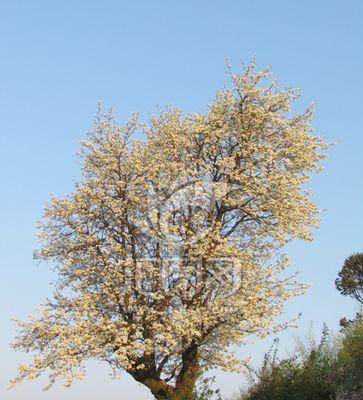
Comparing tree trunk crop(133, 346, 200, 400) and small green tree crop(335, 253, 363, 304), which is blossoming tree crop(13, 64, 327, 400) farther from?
small green tree crop(335, 253, 363, 304)

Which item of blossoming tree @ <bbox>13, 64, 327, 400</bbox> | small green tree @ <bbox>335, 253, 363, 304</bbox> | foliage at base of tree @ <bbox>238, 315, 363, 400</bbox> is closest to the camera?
foliage at base of tree @ <bbox>238, 315, 363, 400</bbox>

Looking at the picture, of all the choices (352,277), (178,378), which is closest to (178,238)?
(178,378)

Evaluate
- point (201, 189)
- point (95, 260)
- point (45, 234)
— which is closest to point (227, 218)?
point (201, 189)

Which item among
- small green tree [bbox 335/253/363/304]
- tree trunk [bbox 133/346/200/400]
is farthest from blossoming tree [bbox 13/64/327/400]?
small green tree [bbox 335/253/363/304]

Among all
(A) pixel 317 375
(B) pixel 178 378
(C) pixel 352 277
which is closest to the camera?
(A) pixel 317 375

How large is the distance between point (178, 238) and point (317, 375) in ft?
29.6

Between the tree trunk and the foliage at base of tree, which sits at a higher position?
the tree trunk

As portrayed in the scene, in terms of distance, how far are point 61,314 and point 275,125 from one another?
1354 cm

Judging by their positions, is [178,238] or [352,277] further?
[352,277]

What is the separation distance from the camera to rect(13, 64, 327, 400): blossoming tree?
25.0 m

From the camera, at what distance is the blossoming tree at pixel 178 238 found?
25.0 metres

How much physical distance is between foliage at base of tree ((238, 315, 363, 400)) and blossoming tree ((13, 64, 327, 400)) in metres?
2.91

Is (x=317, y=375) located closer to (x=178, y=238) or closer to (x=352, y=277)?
(x=178, y=238)

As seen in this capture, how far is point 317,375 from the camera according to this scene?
19672 millimetres
